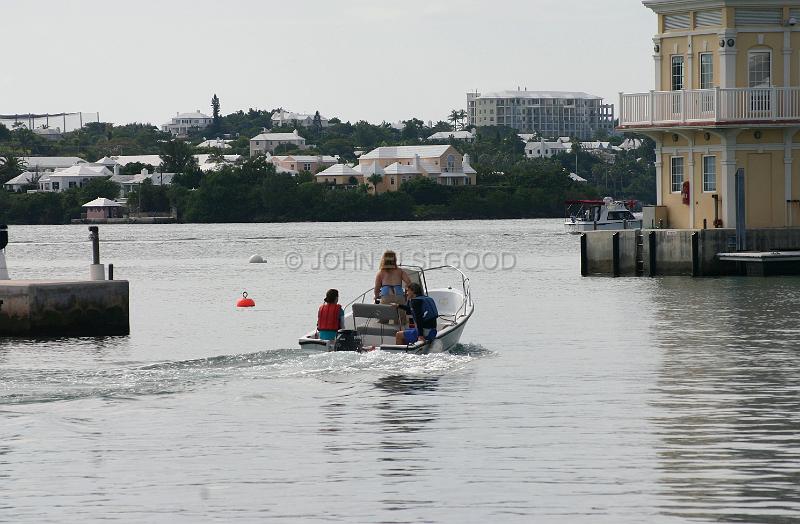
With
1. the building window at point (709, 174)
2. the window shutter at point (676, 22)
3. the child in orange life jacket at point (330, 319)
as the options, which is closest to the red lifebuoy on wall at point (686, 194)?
the building window at point (709, 174)

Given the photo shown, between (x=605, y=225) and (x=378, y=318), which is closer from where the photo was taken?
(x=378, y=318)

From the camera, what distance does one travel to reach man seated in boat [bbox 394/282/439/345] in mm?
30812

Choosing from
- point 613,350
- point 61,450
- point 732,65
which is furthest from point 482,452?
point 732,65

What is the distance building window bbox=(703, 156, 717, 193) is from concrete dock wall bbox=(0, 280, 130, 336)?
93.1 ft

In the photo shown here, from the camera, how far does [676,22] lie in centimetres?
5947

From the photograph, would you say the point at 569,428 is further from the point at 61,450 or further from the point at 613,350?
the point at 613,350

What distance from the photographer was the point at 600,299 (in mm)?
52000

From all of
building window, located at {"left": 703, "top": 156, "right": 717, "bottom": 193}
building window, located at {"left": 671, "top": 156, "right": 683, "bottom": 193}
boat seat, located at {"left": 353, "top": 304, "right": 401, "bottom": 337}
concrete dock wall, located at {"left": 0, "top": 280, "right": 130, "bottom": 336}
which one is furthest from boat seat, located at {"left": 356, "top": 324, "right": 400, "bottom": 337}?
building window, located at {"left": 671, "top": 156, "right": 683, "bottom": 193}

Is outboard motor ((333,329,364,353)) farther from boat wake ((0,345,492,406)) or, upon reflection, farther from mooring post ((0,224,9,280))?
mooring post ((0,224,9,280))

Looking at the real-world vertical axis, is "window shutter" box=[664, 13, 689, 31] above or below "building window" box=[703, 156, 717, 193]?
above

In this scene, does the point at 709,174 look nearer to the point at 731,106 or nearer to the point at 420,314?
the point at 731,106

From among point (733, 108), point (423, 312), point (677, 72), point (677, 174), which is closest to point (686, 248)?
point (677, 174)

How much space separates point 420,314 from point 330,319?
6.96ft

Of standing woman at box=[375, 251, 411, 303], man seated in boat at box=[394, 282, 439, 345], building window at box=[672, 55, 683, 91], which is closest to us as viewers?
man seated in boat at box=[394, 282, 439, 345]
